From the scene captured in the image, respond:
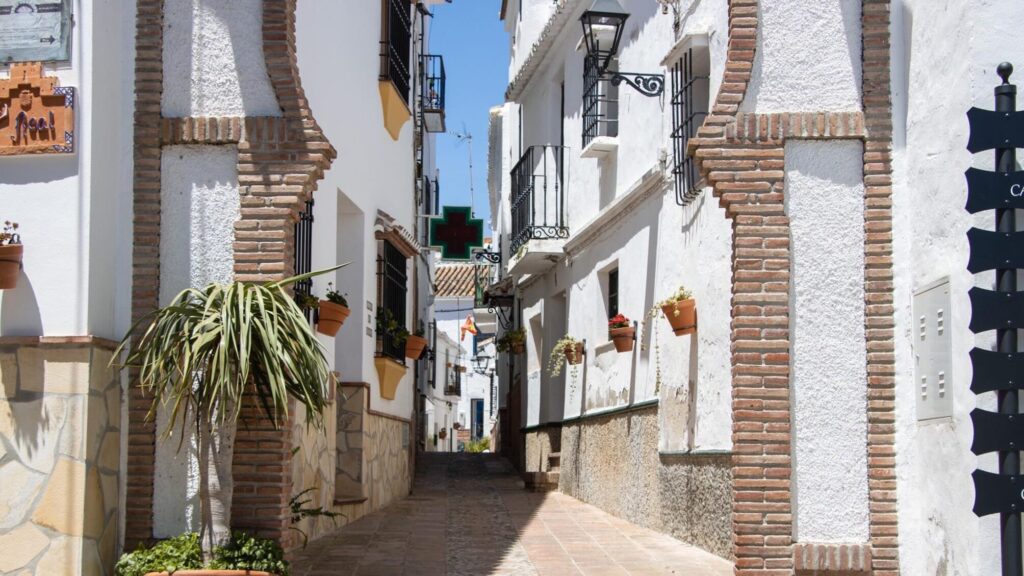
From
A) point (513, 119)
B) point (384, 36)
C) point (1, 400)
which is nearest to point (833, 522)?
point (1, 400)

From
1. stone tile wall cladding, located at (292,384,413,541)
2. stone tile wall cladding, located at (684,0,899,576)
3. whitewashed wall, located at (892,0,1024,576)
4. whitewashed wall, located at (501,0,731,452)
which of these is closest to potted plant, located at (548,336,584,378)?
whitewashed wall, located at (501,0,731,452)

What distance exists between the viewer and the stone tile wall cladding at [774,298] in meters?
8.23

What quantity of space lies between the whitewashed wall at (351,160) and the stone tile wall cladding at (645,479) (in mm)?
2519

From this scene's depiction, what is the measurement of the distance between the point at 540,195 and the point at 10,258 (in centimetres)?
1126

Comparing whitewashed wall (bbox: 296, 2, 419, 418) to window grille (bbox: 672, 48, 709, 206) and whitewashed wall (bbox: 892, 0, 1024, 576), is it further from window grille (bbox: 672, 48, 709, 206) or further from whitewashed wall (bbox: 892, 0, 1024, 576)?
whitewashed wall (bbox: 892, 0, 1024, 576)

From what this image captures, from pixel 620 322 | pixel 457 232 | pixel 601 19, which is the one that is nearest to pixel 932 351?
Answer: pixel 601 19

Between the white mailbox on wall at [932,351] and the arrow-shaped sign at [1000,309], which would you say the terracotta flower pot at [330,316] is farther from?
the arrow-shaped sign at [1000,309]

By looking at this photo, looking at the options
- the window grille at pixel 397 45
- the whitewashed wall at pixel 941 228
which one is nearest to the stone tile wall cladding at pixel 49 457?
the whitewashed wall at pixel 941 228

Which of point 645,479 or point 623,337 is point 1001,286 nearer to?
point 645,479

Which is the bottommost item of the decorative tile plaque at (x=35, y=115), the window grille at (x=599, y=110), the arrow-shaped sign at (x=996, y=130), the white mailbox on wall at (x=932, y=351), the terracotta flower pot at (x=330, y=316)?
the white mailbox on wall at (x=932, y=351)

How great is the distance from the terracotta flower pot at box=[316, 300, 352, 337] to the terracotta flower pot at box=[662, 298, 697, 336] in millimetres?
2916

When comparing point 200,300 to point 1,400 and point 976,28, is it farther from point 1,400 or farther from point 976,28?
point 976,28

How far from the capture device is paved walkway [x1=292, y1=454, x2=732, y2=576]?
9.70 m

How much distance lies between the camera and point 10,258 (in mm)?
8102
